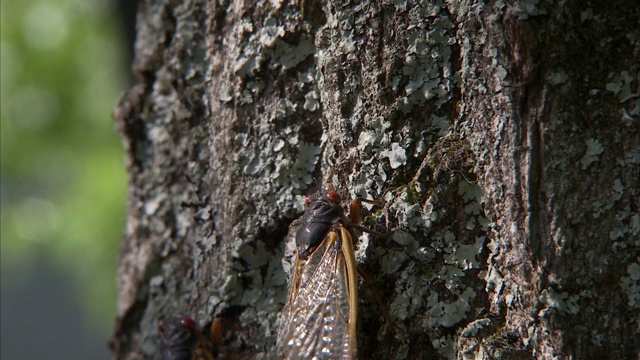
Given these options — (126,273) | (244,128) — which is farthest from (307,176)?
(126,273)

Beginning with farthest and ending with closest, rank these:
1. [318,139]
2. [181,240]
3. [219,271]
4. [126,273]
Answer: [126,273] < [181,240] < [219,271] < [318,139]

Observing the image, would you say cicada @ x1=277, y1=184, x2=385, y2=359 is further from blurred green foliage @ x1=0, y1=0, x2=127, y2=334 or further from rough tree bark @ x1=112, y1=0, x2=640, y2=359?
blurred green foliage @ x1=0, y1=0, x2=127, y2=334

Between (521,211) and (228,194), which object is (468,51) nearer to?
(521,211)

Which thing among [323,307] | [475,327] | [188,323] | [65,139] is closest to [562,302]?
[475,327]

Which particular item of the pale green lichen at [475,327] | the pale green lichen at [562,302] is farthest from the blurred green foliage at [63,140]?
the pale green lichen at [562,302]

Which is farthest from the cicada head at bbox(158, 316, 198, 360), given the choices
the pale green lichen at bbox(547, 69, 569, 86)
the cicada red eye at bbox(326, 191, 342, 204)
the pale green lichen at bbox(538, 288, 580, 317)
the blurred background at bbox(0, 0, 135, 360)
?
the blurred background at bbox(0, 0, 135, 360)

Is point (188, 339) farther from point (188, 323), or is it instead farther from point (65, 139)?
point (65, 139)

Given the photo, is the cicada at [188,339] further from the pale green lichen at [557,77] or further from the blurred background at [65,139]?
the blurred background at [65,139]
